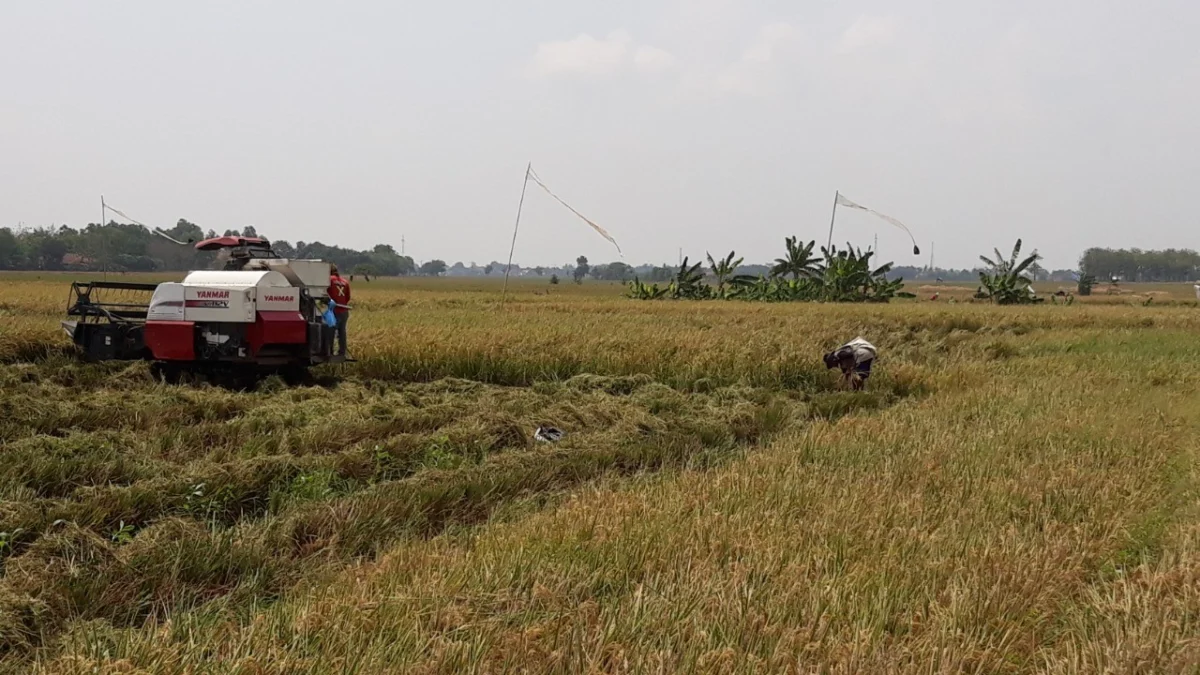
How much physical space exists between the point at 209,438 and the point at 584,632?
14.9 ft

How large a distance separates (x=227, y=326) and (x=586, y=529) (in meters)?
5.92

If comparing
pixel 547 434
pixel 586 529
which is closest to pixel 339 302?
pixel 547 434

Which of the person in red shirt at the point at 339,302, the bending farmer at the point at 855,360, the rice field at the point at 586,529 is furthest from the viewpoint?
the bending farmer at the point at 855,360

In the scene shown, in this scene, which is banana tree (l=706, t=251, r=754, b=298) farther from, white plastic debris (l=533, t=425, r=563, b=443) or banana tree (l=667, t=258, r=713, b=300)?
white plastic debris (l=533, t=425, r=563, b=443)

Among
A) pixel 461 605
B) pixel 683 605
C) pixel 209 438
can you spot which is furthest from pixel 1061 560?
pixel 209 438

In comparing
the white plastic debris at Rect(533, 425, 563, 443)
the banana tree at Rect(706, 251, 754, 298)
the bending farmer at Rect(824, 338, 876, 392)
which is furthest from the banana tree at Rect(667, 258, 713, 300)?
the white plastic debris at Rect(533, 425, 563, 443)

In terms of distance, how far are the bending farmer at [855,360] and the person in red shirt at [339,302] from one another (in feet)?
18.5

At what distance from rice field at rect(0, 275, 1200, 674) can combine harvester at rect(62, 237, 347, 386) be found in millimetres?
378

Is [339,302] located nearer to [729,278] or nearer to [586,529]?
[586,529]

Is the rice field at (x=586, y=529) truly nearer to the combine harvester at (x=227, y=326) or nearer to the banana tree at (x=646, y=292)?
the combine harvester at (x=227, y=326)

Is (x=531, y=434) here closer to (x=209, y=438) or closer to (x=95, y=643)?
(x=209, y=438)

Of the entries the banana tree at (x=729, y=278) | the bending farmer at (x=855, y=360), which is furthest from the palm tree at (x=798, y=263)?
the bending farmer at (x=855, y=360)

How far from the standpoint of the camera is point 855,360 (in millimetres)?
9875

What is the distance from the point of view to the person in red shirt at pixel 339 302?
9.20 m
